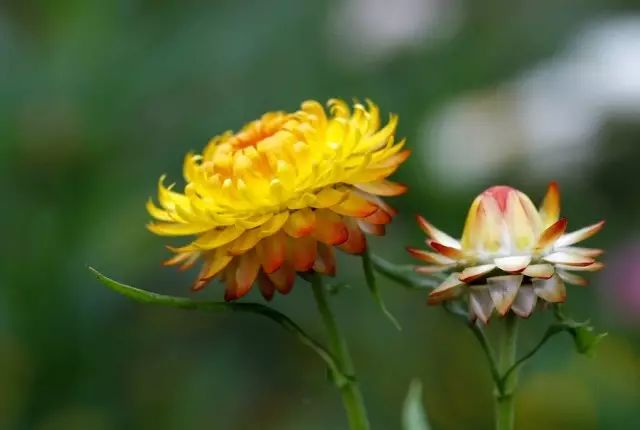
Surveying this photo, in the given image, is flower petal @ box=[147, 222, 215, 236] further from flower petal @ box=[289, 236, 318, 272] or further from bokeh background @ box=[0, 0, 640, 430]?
bokeh background @ box=[0, 0, 640, 430]

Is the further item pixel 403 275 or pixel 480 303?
pixel 403 275

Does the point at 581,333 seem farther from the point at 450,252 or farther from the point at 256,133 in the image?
the point at 256,133

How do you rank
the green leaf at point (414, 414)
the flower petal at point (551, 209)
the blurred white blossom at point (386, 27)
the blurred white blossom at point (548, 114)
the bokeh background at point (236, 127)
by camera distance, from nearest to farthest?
the flower petal at point (551, 209), the green leaf at point (414, 414), the bokeh background at point (236, 127), the blurred white blossom at point (548, 114), the blurred white blossom at point (386, 27)

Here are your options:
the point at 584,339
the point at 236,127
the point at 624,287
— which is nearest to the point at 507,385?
the point at 584,339

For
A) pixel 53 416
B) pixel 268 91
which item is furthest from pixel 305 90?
pixel 53 416

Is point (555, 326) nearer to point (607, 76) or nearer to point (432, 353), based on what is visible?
point (432, 353)

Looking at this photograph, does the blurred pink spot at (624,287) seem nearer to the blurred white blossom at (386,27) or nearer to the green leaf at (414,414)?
the blurred white blossom at (386,27)

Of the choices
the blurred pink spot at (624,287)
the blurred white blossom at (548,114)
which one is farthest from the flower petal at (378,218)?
the blurred white blossom at (548,114)

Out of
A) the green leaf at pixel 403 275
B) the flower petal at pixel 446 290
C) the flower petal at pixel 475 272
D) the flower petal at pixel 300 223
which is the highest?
the flower petal at pixel 300 223

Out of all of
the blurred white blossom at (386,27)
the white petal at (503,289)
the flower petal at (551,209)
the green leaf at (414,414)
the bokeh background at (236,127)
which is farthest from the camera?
the blurred white blossom at (386,27)
